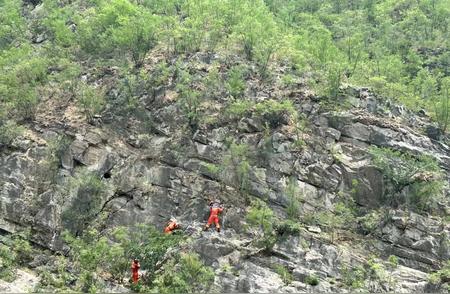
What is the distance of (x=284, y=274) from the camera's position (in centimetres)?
2166

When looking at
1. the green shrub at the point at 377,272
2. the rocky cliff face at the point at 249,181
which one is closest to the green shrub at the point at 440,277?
the rocky cliff face at the point at 249,181

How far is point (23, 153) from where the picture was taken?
89.9ft

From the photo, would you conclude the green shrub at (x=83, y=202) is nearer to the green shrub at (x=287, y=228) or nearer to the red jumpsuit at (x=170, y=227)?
the red jumpsuit at (x=170, y=227)

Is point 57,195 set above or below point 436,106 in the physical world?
below

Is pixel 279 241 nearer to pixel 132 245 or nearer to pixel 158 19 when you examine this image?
pixel 132 245

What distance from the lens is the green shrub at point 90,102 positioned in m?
29.2

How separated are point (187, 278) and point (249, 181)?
21.1ft

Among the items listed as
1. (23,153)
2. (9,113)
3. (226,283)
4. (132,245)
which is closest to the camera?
(226,283)

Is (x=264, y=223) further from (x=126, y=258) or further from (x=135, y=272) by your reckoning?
(x=126, y=258)

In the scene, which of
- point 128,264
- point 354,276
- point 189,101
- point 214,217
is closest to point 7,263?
point 128,264

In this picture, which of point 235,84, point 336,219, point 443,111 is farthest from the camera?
point 235,84

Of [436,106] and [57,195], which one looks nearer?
[57,195]

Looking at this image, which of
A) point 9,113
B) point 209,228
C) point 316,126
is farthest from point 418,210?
point 9,113

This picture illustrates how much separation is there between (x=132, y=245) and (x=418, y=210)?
11.5m
